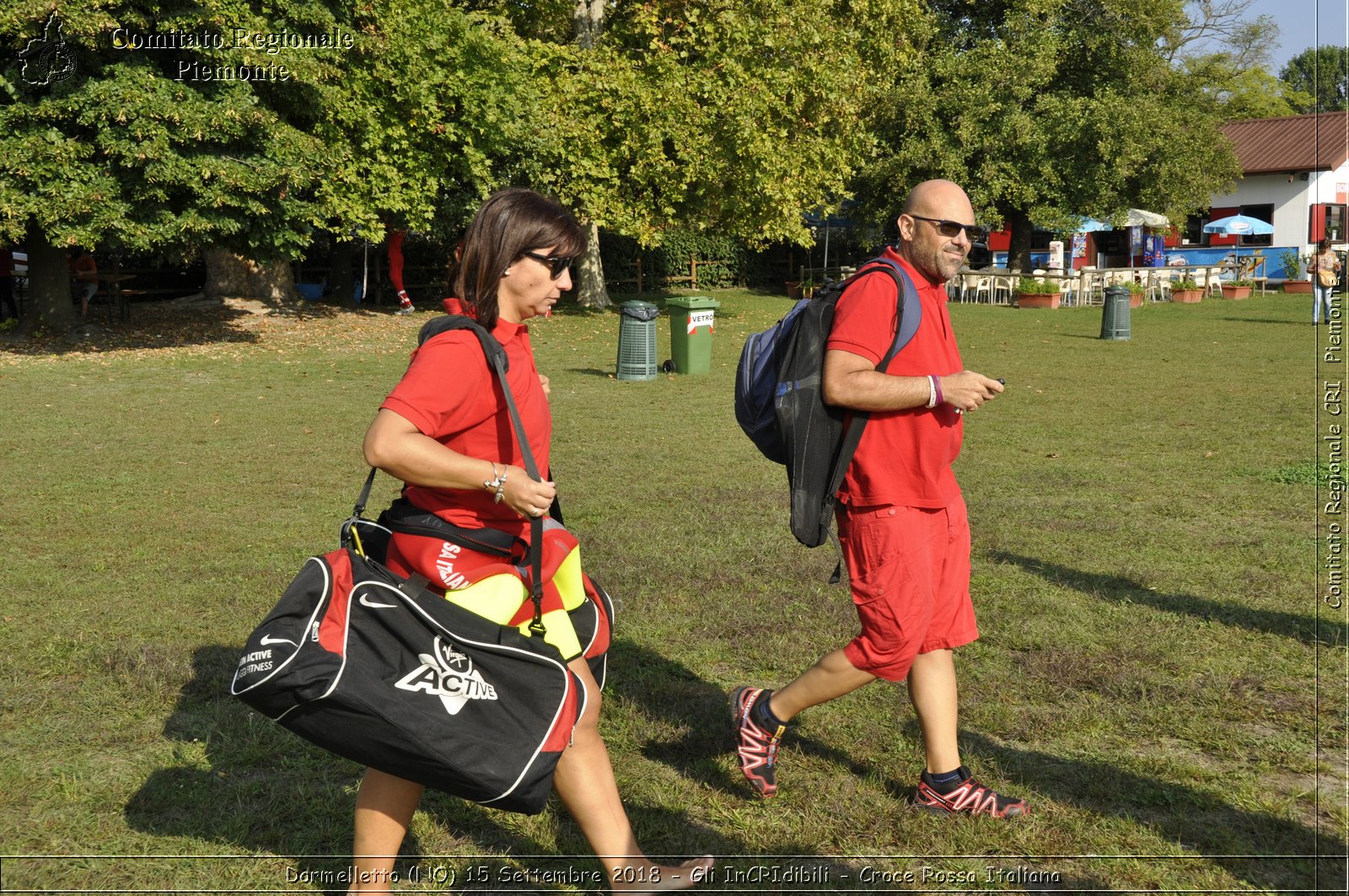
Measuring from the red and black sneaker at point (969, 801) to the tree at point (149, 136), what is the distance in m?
15.4

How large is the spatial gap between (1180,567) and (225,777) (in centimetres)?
489

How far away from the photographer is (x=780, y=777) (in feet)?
13.4

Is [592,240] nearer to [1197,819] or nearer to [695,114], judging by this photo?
[695,114]

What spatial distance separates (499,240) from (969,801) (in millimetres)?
2278

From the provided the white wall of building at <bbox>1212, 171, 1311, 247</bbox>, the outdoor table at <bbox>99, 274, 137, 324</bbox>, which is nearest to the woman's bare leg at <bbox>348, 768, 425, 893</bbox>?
the outdoor table at <bbox>99, 274, 137, 324</bbox>

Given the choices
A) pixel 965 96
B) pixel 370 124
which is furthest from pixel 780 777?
pixel 965 96

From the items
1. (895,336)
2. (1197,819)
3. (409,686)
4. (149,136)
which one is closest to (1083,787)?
(1197,819)

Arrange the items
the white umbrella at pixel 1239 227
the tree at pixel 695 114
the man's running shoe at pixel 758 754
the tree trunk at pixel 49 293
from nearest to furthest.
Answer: the man's running shoe at pixel 758 754 < the tree trunk at pixel 49 293 < the tree at pixel 695 114 < the white umbrella at pixel 1239 227

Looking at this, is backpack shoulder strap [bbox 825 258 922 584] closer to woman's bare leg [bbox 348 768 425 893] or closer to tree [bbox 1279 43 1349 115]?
tree [bbox 1279 43 1349 115]

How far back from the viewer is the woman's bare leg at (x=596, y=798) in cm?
283

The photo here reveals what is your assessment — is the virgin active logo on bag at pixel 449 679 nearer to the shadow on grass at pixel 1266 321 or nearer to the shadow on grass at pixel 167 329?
the shadow on grass at pixel 167 329

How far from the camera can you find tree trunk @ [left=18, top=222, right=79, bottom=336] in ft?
62.0

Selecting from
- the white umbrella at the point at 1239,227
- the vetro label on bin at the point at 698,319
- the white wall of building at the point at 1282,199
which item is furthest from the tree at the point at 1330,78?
the white wall of building at the point at 1282,199

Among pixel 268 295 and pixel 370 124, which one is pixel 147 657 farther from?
pixel 268 295
